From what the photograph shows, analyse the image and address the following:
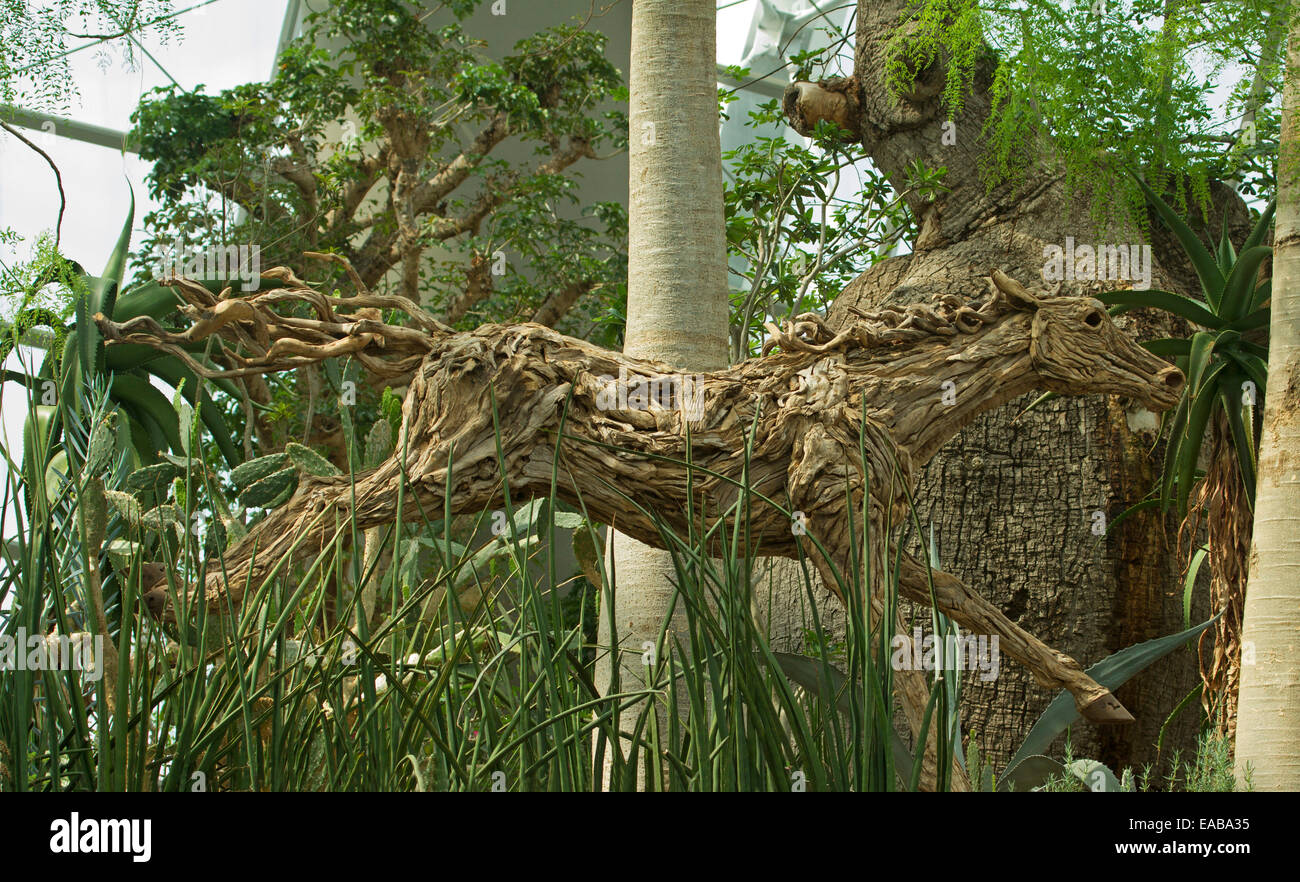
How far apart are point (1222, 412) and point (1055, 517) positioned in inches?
30.7

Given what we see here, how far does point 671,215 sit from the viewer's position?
9.14 feet

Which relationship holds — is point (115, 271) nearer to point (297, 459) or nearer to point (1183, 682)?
point (297, 459)

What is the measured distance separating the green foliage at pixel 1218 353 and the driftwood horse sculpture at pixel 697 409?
39 centimetres

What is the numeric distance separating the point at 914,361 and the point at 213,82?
5.19 m

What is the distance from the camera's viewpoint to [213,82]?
20.1 feet

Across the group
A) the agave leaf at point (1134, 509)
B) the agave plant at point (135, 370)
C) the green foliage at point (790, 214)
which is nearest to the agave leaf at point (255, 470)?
the agave plant at point (135, 370)

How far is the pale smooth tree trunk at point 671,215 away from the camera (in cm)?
271

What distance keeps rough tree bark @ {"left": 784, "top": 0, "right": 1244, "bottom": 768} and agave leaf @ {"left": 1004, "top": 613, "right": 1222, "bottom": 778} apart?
1055 millimetres

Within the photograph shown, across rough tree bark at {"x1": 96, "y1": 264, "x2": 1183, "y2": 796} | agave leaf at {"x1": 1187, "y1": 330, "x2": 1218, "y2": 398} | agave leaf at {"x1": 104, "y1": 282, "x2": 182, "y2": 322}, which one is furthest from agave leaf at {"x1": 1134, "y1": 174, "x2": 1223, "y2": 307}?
agave leaf at {"x1": 104, "y1": 282, "x2": 182, "y2": 322}

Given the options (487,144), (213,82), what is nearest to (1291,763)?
(487,144)

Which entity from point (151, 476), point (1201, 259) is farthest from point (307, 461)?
point (1201, 259)

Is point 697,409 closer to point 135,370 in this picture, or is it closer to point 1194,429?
point 1194,429

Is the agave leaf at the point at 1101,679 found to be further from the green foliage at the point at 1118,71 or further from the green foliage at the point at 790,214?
the green foliage at the point at 790,214

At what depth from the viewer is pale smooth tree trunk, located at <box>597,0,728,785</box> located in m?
2.71
